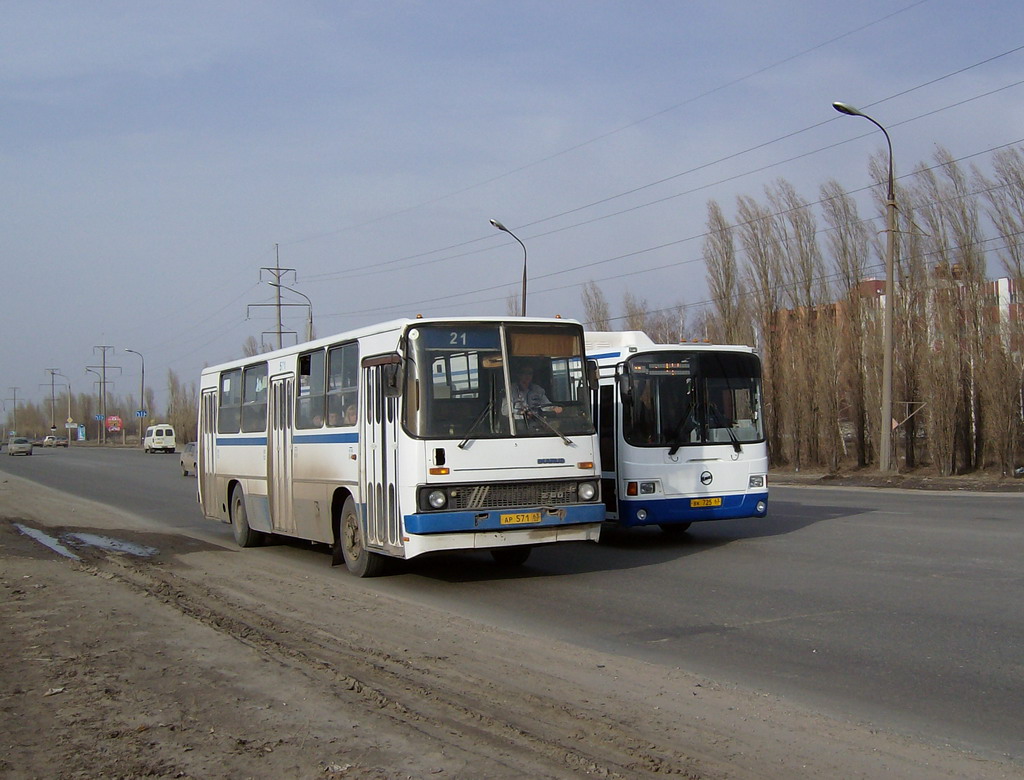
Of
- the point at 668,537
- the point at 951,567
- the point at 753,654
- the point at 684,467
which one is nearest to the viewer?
the point at 753,654

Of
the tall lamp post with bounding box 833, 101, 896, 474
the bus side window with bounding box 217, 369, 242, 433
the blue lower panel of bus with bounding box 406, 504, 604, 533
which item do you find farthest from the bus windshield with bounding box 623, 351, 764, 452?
the tall lamp post with bounding box 833, 101, 896, 474

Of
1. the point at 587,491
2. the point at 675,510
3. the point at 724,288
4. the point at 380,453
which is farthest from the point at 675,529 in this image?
the point at 724,288

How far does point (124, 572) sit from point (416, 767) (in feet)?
29.2

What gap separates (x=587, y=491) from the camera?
1162cm

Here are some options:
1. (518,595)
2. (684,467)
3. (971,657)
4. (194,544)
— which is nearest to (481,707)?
(971,657)

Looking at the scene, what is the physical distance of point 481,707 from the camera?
631 centimetres

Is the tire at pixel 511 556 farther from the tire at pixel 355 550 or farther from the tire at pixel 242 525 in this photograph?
the tire at pixel 242 525

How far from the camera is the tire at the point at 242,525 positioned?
16.6m

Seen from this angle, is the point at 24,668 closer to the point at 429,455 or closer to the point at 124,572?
the point at 429,455

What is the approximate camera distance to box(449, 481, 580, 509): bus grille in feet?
36.2

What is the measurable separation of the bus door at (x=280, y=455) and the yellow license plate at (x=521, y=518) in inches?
175

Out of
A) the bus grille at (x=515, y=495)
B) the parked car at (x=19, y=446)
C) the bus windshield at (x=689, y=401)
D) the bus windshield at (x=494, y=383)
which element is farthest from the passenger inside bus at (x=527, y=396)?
the parked car at (x=19, y=446)

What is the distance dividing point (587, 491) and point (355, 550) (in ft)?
10.0

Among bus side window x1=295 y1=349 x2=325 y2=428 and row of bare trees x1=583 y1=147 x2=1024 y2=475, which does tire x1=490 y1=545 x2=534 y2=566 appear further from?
row of bare trees x1=583 y1=147 x2=1024 y2=475
